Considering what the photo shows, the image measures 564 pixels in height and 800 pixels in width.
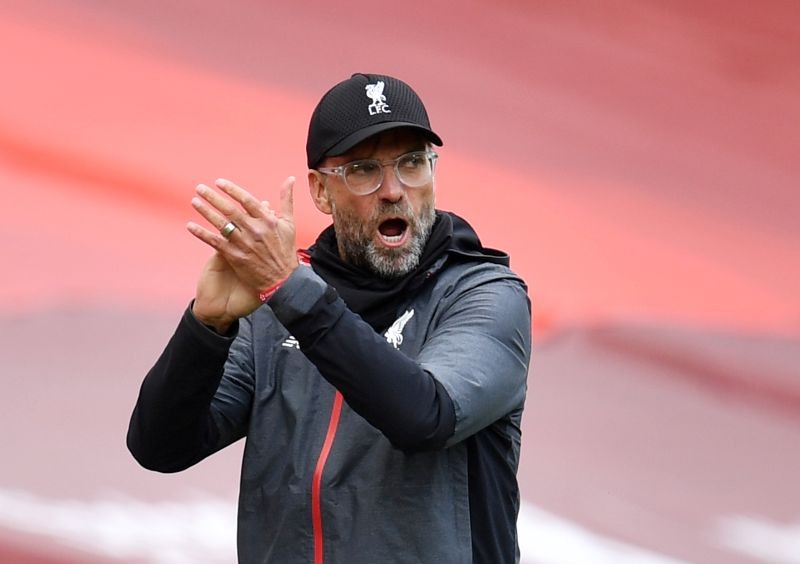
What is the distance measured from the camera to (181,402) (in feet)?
5.98

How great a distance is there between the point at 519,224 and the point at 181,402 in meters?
1.64

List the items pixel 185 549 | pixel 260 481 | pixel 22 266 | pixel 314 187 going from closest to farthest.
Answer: pixel 260 481 < pixel 314 187 < pixel 185 549 < pixel 22 266

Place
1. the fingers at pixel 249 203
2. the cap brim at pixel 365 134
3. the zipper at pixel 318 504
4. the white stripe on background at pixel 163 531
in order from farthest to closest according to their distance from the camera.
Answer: the white stripe on background at pixel 163 531 < the cap brim at pixel 365 134 < the zipper at pixel 318 504 < the fingers at pixel 249 203

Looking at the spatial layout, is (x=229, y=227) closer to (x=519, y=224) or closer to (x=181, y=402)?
(x=181, y=402)

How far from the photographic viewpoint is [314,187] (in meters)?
2.08

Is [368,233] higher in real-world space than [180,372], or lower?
higher

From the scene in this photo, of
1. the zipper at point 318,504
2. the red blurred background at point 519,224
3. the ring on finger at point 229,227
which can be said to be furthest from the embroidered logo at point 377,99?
the red blurred background at point 519,224

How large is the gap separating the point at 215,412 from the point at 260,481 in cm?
12

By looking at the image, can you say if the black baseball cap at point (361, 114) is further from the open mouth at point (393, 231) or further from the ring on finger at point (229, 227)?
the ring on finger at point (229, 227)

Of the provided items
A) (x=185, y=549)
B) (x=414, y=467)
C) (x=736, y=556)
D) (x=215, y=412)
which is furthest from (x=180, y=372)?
(x=736, y=556)

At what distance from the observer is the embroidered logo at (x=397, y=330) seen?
6.05ft

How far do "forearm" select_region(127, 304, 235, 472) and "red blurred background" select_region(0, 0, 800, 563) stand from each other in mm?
1121

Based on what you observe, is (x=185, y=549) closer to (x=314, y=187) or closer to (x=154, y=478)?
(x=154, y=478)

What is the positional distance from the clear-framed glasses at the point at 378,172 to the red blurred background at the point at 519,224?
1.27 meters
